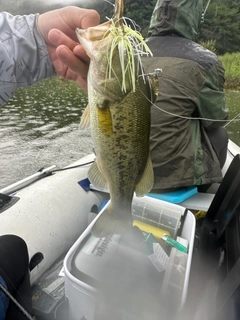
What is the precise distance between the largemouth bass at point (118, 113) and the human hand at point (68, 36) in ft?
0.18

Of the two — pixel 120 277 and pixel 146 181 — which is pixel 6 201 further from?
pixel 146 181

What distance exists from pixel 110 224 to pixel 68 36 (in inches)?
33.0

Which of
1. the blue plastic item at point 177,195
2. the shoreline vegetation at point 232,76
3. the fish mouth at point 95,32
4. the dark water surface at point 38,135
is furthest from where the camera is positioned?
the shoreline vegetation at point 232,76

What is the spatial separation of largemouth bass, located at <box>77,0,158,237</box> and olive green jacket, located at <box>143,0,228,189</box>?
1.07m

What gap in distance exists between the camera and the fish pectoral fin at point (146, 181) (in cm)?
137

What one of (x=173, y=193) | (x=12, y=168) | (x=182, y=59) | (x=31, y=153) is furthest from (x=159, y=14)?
(x=31, y=153)

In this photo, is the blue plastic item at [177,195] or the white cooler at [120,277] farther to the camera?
the blue plastic item at [177,195]

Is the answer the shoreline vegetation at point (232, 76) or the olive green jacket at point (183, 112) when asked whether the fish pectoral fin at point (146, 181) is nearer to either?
the olive green jacket at point (183, 112)

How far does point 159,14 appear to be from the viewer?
290cm

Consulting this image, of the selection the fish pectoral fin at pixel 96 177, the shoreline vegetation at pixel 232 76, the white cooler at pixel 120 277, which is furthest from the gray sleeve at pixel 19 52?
the shoreline vegetation at pixel 232 76

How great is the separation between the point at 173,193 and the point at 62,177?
986 millimetres

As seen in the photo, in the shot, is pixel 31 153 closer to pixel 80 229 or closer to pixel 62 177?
pixel 62 177

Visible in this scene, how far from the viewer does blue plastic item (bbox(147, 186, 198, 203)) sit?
2406 millimetres

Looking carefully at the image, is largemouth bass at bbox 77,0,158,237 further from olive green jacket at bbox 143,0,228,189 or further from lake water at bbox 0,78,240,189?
lake water at bbox 0,78,240,189
